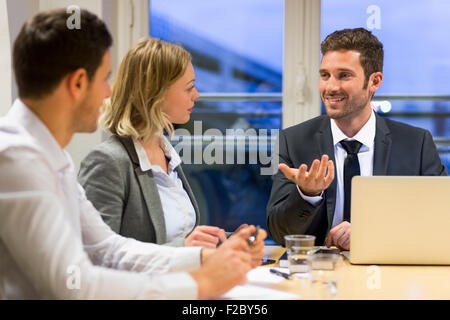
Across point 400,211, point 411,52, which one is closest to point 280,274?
point 400,211

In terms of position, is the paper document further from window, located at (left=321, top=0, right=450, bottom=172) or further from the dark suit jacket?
window, located at (left=321, top=0, right=450, bottom=172)

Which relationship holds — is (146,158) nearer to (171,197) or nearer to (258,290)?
(171,197)

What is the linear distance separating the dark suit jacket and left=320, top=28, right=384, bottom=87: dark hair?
0.29 metres

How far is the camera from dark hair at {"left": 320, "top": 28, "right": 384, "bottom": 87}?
260 centimetres

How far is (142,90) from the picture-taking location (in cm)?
194

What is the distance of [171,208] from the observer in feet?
6.40

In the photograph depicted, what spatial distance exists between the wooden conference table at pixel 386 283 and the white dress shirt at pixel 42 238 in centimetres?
43

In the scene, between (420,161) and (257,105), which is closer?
(420,161)

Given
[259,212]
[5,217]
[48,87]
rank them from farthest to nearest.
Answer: [259,212], [48,87], [5,217]

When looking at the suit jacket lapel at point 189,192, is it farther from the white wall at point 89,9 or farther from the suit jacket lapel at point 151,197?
the white wall at point 89,9

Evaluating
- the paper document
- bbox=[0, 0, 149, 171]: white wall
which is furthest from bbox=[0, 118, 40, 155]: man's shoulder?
bbox=[0, 0, 149, 171]: white wall

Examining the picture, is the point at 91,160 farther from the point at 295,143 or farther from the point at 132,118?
the point at 295,143
